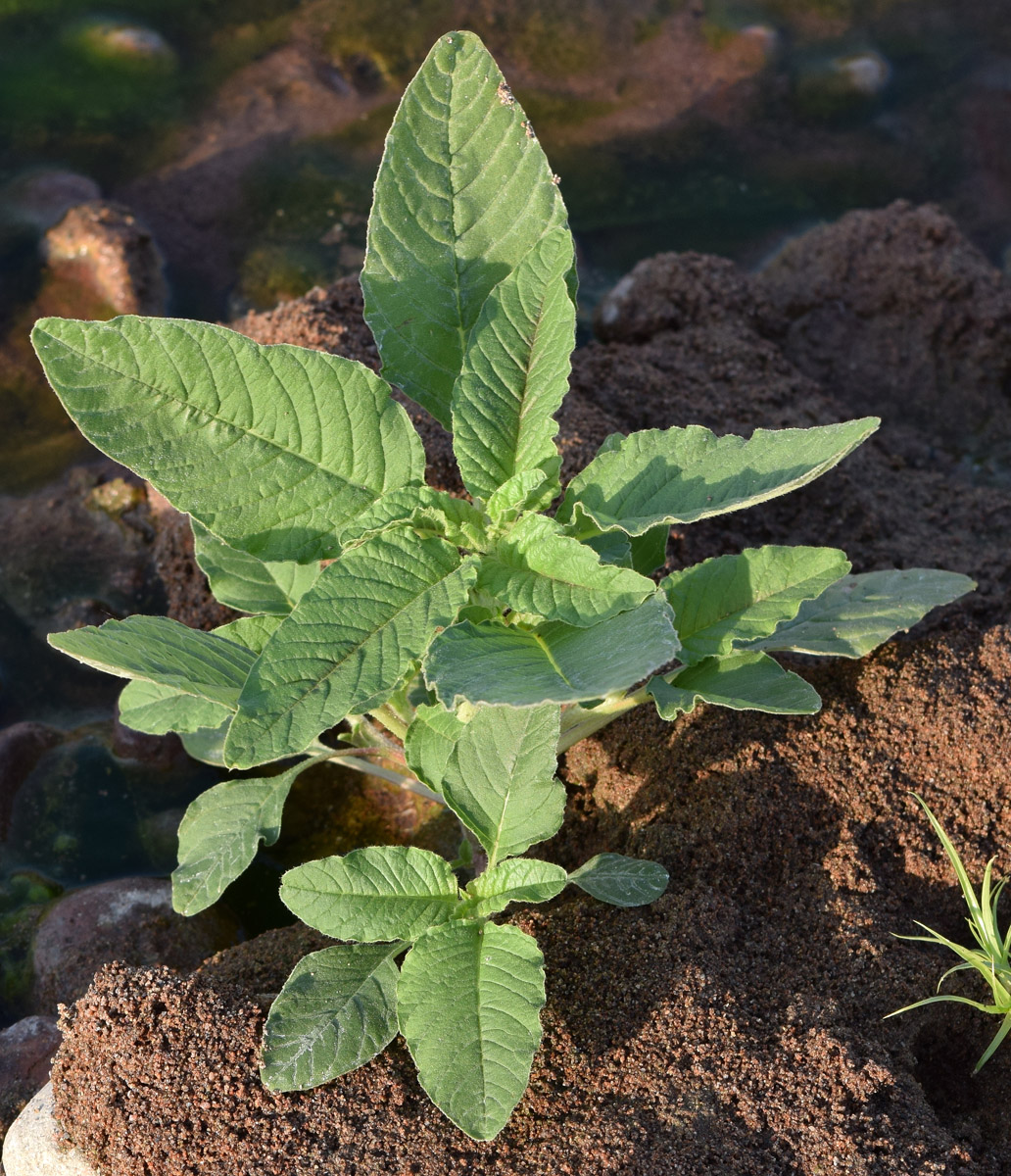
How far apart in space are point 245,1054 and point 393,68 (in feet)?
9.28

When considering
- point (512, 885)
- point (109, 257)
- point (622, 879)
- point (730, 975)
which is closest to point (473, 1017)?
point (512, 885)

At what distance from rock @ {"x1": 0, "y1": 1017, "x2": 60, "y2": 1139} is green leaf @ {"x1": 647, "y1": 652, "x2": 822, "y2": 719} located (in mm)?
1100

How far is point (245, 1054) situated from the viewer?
4.69ft

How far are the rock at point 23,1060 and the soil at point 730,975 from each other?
0.27 meters

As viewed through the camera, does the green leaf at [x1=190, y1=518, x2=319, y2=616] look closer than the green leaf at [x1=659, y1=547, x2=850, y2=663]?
No

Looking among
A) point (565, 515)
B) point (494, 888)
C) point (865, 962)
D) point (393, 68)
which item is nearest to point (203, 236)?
point (393, 68)

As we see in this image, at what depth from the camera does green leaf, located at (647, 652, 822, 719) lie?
1472mm

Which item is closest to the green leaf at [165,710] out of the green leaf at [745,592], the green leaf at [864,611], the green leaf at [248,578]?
the green leaf at [248,578]

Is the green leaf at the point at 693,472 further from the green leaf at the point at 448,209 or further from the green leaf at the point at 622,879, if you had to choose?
the green leaf at the point at 622,879

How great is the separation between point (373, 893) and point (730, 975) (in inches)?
20.0

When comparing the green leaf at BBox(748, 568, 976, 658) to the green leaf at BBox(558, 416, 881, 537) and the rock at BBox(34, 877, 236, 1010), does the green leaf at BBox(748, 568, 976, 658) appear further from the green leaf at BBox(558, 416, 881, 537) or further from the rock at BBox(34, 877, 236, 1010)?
the rock at BBox(34, 877, 236, 1010)

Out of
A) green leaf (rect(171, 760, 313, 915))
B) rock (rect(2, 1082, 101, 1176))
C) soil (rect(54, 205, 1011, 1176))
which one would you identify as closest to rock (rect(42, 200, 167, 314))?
soil (rect(54, 205, 1011, 1176))

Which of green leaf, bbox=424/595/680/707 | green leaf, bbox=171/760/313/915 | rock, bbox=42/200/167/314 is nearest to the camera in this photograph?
green leaf, bbox=424/595/680/707

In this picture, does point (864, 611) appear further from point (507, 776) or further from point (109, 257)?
point (109, 257)
